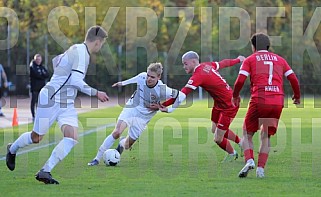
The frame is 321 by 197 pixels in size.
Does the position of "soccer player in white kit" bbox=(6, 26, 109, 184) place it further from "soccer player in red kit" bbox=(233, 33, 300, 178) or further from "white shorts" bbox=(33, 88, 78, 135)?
"soccer player in red kit" bbox=(233, 33, 300, 178)

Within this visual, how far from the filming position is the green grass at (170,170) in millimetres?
Answer: 11156

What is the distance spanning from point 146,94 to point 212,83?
1.13 meters

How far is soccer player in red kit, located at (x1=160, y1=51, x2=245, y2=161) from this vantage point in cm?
1446

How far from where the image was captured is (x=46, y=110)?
11773 millimetres

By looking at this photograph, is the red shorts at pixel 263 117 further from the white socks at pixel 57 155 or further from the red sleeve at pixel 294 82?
the white socks at pixel 57 155

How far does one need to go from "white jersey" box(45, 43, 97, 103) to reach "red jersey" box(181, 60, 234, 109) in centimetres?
262

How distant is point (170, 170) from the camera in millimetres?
13750

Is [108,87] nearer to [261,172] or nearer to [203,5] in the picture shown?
[203,5]

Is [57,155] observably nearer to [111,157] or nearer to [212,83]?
[111,157]

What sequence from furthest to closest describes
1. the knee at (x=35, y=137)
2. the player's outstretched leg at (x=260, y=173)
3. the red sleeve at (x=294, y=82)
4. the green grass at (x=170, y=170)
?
the red sleeve at (x=294, y=82), the player's outstretched leg at (x=260, y=173), the knee at (x=35, y=137), the green grass at (x=170, y=170)

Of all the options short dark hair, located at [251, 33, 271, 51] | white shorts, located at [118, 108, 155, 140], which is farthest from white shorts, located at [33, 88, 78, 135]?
white shorts, located at [118, 108, 155, 140]

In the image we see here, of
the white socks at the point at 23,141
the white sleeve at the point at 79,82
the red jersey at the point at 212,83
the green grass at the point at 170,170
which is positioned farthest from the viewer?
the red jersey at the point at 212,83

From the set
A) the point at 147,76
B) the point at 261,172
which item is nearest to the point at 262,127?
the point at 261,172

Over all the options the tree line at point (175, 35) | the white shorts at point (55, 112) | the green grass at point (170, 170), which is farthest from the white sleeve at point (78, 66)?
the tree line at point (175, 35)
